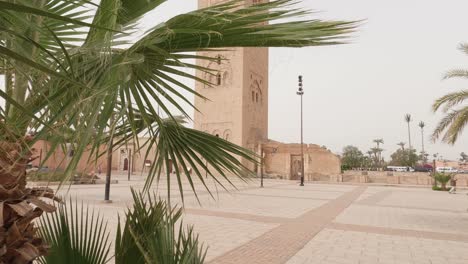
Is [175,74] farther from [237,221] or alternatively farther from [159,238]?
[237,221]

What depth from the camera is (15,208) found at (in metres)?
1.34

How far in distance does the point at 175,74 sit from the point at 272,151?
35.6 meters

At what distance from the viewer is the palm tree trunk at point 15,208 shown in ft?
4.43

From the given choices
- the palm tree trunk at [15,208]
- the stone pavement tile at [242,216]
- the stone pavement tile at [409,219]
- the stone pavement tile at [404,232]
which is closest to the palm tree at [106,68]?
the palm tree trunk at [15,208]

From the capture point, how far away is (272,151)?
121 feet

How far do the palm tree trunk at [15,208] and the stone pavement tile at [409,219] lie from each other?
26.1 feet

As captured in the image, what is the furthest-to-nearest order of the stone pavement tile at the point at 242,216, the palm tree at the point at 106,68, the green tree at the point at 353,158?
the green tree at the point at 353,158
the stone pavement tile at the point at 242,216
the palm tree at the point at 106,68

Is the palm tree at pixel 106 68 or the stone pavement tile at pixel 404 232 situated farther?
the stone pavement tile at pixel 404 232

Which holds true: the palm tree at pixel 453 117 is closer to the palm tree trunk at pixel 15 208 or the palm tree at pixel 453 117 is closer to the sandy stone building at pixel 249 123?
the palm tree trunk at pixel 15 208

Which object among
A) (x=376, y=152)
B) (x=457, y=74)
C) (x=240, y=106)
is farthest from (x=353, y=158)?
(x=457, y=74)

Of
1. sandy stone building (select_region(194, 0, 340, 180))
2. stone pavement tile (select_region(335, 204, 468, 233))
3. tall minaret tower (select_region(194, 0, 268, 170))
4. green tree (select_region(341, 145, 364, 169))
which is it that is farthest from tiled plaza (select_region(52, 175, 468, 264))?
green tree (select_region(341, 145, 364, 169))

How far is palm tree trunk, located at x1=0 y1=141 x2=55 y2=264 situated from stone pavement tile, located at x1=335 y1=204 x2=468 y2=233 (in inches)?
313

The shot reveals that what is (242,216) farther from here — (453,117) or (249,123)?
(249,123)

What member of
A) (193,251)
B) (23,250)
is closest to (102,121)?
(23,250)
